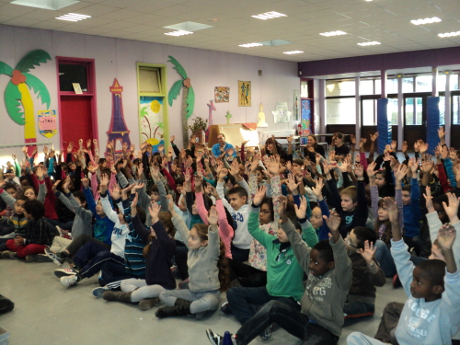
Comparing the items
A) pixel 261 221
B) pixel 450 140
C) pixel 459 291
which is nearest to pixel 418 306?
pixel 459 291

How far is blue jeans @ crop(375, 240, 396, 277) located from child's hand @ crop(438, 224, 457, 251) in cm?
172

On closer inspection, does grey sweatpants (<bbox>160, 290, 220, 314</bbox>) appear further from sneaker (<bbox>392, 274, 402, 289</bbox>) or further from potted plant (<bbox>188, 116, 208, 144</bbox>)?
potted plant (<bbox>188, 116, 208, 144</bbox>)

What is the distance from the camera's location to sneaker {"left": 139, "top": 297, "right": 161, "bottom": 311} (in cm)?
347

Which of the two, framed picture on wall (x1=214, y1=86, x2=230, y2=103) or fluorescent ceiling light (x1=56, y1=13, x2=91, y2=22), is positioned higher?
fluorescent ceiling light (x1=56, y1=13, x2=91, y2=22)

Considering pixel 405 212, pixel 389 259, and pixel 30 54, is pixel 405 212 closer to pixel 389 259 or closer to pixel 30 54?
pixel 389 259

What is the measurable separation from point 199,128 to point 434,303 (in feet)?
29.4

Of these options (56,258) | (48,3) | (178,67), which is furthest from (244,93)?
(56,258)

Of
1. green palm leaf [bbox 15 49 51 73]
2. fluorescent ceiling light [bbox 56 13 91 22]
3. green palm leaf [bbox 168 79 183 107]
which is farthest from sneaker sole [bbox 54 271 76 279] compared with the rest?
green palm leaf [bbox 168 79 183 107]

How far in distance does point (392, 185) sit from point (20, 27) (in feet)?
21.8

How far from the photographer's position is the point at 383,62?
44.3 feet

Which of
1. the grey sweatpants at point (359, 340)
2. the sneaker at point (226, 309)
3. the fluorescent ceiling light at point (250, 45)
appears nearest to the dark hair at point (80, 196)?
the sneaker at point (226, 309)

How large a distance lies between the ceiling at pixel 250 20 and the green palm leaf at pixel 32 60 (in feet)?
1.51

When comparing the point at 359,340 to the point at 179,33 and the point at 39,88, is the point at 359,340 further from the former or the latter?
the point at 179,33

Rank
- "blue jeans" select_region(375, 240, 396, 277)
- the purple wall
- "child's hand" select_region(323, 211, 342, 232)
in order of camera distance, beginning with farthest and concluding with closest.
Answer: the purple wall < "blue jeans" select_region(375, 240, 396, 277) < "child's hand" select_region(323, 211, 342, 232)
